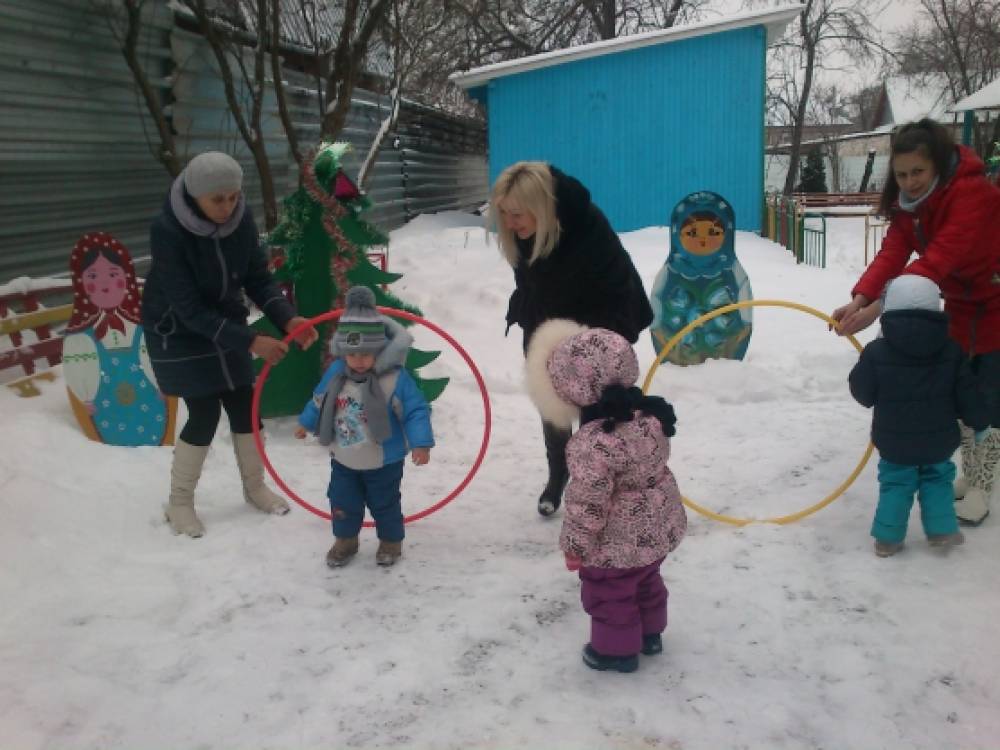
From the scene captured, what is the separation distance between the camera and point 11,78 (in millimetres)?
7105

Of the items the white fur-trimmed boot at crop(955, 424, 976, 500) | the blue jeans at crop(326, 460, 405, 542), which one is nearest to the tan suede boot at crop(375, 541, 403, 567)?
the blue jeans at crop(326, 460, 405, 542)

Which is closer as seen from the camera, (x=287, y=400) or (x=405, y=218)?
(x=287, y=400)

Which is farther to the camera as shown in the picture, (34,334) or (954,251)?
(34,334)

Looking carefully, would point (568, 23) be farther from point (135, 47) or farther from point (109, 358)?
point (109, 358)

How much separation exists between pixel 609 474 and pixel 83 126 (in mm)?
7144

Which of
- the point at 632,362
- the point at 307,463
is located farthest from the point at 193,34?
the point at 632,362

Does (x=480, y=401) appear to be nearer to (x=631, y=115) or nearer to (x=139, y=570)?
(x=139, y=570)

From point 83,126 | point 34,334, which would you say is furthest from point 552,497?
point 83,126

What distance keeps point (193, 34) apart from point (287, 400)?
5.49 m

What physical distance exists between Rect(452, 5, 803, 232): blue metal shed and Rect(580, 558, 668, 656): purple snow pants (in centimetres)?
1375

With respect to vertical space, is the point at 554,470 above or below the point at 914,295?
below

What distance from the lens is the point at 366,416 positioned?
3.91 m

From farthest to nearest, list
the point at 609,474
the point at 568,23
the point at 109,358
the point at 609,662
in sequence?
1. the point at 568,23
2. the point at 109,358
3. the point at 609,662
4. the point at 609,474

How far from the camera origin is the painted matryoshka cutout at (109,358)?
540 centimetres
